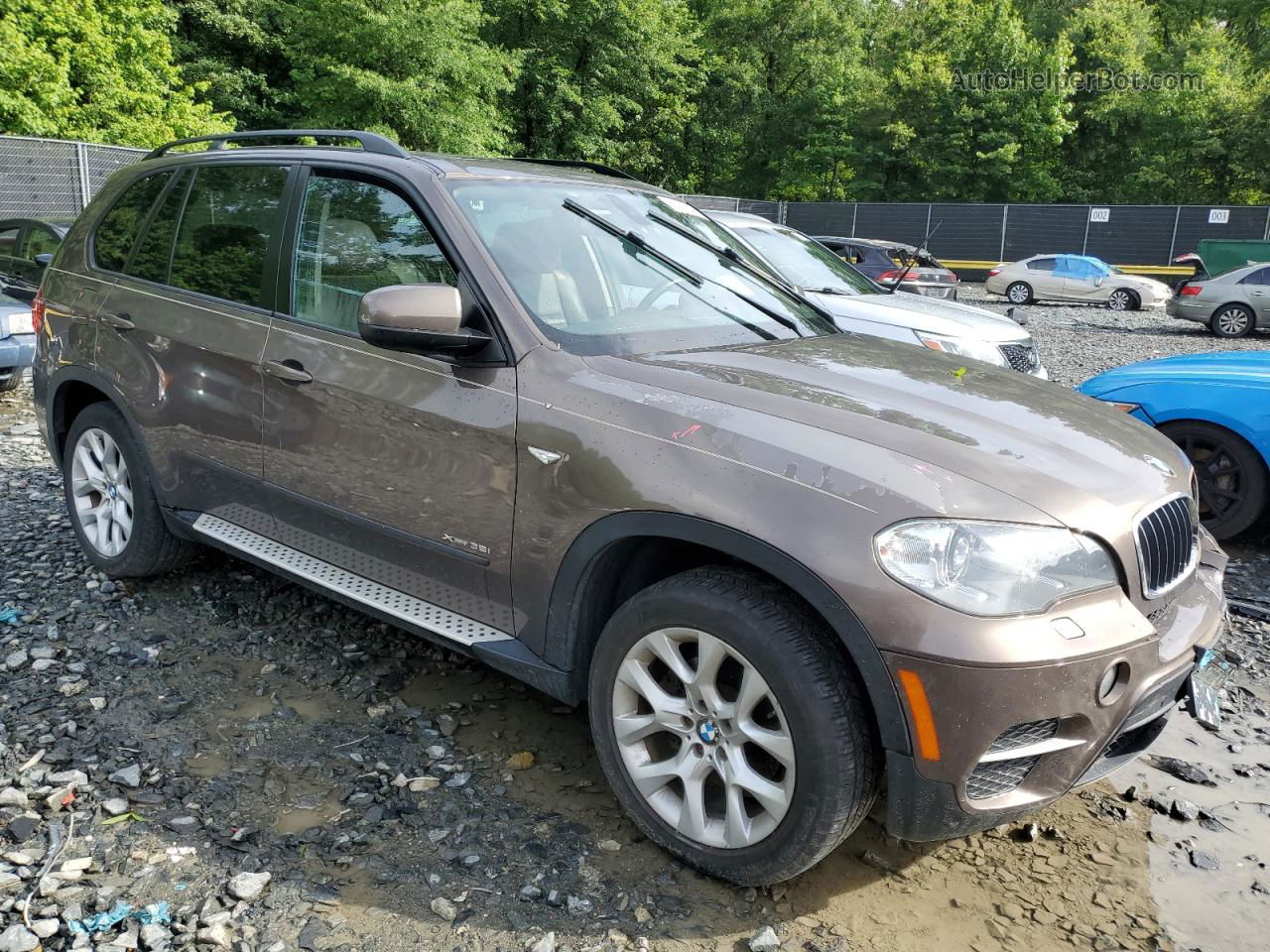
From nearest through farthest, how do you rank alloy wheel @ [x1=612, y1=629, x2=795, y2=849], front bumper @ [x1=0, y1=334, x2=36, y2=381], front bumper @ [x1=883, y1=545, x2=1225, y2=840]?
1. front bumper @ [x1=883, y1=545, x2=1225, y2=840]
2. alloy wheel @ [x1=612, y1=629, x2=795, y2=849]
3. front bumper @ [x1=0, y1=334, x2=36, y2=381]

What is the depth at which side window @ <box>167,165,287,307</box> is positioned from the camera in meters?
3.65

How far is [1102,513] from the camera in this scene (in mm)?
2385

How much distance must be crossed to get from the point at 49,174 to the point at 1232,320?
2025cm

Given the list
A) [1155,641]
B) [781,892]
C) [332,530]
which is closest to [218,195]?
[332,530]

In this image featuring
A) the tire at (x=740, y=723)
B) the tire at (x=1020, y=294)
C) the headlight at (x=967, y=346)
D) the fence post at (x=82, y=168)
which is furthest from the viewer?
the tire at (x=1020, y=294)

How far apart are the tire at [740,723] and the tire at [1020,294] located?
24.9 meters

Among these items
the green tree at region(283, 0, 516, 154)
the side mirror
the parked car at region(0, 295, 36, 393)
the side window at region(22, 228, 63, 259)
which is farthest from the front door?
the green tree at region(283, 0, 516, 154)

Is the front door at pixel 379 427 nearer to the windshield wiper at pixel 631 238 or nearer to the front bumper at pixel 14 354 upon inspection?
the windshield wiper at pixel 631 238

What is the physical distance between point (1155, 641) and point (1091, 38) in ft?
154

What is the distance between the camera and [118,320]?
4.09 meters

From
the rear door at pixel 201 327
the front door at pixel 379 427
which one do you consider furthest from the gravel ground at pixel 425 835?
the rear door at pixel 201 327

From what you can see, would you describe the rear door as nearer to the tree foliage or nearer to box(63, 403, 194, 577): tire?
box(63, 403, 194, 577): tire

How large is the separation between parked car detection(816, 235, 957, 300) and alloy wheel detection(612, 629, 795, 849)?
15.4 meters

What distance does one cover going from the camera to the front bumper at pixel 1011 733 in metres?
2.13
